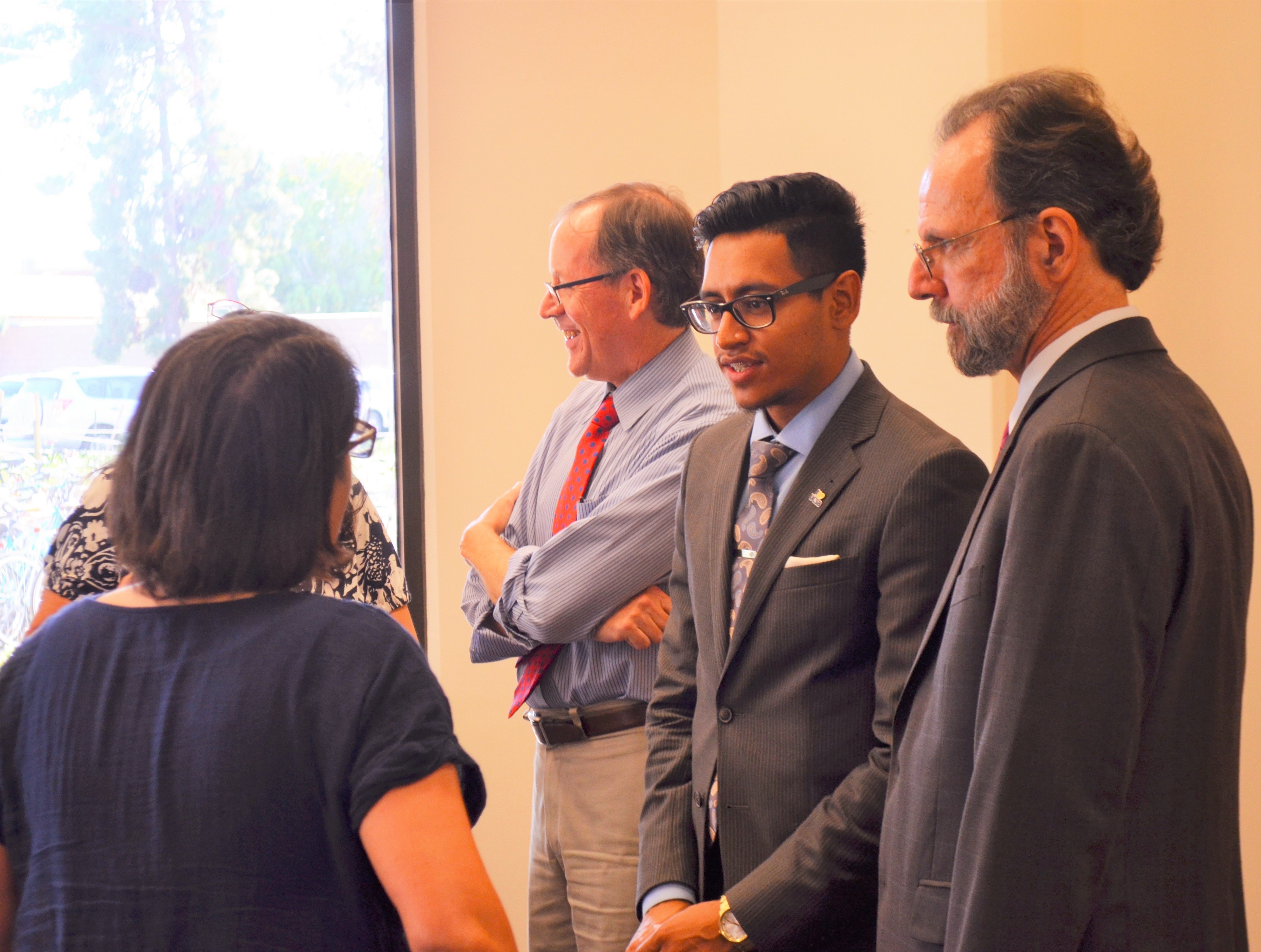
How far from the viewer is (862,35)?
3148 millimetres

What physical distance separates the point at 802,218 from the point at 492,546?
3.07ft

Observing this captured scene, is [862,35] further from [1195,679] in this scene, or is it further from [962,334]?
[1195,679]

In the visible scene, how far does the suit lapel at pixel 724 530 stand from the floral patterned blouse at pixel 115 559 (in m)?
0.52

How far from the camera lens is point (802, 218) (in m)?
1.75

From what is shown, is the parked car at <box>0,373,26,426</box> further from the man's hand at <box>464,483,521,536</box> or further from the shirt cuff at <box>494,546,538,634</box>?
the shirt cuff at <box>494,546,538,634</box>

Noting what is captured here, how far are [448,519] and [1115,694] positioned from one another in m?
2.59

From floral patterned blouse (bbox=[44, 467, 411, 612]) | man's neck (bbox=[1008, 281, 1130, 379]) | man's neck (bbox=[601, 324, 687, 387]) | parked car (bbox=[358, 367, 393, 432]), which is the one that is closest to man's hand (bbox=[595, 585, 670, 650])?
floral patterned blouse (bbox=[44, 467, 411, 612])

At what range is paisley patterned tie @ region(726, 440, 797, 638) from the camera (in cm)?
167

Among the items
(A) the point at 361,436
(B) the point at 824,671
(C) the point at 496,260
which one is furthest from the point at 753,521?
(C) the point at 496,260

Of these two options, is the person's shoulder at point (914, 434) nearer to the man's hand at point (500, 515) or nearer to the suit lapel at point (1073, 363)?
the suit lapel at point (1073, 363)

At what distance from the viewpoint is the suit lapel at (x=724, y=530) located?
5.43 feet

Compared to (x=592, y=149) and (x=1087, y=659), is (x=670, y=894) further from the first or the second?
(x=592, y=149)

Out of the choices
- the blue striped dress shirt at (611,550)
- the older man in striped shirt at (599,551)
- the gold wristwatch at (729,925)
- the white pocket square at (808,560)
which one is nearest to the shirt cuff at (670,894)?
the gold wristwatch at (729,925)

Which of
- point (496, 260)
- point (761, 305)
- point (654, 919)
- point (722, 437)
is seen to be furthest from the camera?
point (496, 260)
